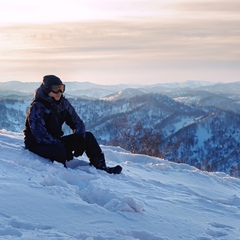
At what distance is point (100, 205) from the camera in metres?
4.22

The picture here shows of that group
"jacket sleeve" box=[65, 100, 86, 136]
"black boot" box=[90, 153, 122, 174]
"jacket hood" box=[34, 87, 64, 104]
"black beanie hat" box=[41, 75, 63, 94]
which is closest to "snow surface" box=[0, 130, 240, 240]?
"black boot" box=[90, 153, 122, 174]

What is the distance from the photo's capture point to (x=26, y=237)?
3047 millimetres

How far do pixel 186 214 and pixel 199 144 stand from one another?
5889 inches

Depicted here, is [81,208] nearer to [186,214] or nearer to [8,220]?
[8,220]

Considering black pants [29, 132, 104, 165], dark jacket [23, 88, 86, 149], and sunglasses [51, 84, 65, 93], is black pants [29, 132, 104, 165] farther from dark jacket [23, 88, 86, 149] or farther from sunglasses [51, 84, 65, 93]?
sunglasses [51, 84, 65, 93]

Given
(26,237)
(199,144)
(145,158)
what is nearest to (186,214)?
(26,237)

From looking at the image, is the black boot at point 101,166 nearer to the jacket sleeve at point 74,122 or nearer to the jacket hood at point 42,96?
the jacket sleeve at point 74,122

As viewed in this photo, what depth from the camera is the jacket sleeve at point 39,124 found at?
5742 mm

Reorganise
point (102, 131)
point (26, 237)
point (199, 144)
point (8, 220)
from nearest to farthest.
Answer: point (26, 237) < point (8, 220) < point (199, 144) < point (102, 131)

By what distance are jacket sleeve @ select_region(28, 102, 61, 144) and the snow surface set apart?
29 cm

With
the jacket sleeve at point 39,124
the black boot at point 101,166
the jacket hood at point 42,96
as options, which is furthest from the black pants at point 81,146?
the jacket hood at point 42,96

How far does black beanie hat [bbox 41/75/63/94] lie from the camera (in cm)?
579

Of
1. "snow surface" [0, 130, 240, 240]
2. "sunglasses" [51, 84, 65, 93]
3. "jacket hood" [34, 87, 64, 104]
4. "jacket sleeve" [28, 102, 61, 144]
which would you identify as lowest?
"snow surface" [0, 130, 240, 240]

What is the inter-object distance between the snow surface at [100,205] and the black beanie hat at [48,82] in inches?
39.1
